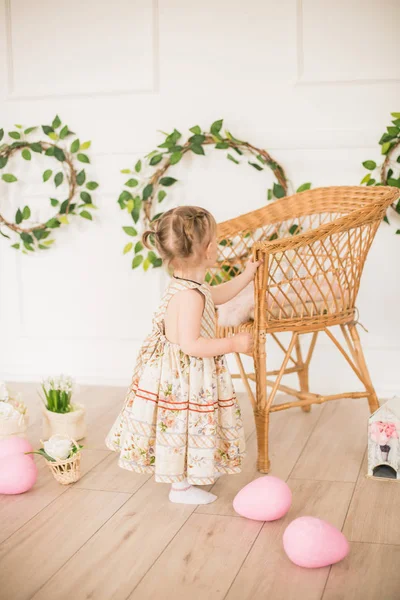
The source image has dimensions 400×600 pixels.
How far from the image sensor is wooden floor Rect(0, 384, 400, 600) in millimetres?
1573

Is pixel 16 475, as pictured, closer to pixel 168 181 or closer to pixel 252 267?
pixel 252 267

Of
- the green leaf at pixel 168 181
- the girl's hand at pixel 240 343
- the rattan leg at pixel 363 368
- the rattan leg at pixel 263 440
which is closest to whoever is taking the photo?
the girl's hand at pixel 240 343

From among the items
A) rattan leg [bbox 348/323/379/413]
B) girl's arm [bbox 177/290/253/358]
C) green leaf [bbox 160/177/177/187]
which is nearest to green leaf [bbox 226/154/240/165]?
green leaf [bbox 160/177/177/187]

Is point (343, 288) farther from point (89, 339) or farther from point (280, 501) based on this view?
point (89, 339)

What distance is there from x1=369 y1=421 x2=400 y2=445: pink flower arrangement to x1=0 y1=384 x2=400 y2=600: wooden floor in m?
0.13

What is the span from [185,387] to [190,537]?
0.39m

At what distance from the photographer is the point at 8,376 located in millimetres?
3461

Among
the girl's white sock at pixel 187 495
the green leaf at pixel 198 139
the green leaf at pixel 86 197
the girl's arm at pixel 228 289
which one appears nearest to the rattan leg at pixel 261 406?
the girl's arm at pixel 228 289

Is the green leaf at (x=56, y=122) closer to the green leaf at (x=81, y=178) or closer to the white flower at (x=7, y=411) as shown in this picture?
the green leaf at (x=81, y=178)

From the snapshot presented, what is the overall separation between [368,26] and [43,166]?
1494 mm

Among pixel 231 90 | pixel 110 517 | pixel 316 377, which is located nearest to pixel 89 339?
pixel 316 377

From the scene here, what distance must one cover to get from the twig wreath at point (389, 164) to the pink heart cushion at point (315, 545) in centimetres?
158

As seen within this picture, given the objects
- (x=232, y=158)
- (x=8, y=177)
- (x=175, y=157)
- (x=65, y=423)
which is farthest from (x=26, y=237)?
(x=65, y=423)

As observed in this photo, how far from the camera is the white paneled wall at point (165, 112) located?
2.95 metres
